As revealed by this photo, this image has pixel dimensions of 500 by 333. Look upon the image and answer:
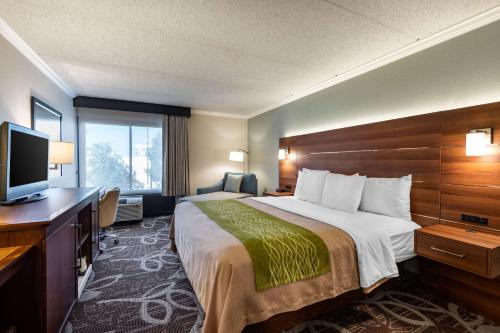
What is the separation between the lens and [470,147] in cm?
198

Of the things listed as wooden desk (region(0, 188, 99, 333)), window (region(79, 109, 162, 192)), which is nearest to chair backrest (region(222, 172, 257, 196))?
window (region(79, 109, 162, 192))

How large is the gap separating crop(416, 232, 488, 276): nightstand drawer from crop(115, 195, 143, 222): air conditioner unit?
4.49 metres

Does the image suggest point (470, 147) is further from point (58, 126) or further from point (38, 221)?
point (58, 126)

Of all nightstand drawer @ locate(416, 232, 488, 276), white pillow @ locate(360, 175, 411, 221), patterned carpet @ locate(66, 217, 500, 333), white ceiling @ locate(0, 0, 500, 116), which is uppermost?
white ceiling @ locate(0, 0, 500, 116)

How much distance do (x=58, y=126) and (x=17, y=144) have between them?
2099 millimetres

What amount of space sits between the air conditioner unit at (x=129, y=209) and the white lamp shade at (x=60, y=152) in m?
1.62

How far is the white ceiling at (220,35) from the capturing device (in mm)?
1896

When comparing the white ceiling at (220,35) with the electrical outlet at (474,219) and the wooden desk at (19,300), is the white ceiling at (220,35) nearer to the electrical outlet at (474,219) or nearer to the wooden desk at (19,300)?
the electrical outlet at (474,219)

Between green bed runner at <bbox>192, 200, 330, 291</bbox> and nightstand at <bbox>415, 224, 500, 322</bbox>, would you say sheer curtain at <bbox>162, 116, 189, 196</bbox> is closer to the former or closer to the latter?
green bed runner at <bbox>192, 200, 330, 291</bbox>

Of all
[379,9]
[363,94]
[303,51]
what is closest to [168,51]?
[303,51]

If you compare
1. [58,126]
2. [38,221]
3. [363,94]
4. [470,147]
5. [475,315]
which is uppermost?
[363,94]

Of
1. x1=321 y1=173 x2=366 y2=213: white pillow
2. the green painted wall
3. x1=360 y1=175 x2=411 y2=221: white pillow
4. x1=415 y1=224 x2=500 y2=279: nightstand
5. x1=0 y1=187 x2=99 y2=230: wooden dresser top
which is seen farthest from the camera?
x1=321 y1=173 x2=366 y2=213: white pillow

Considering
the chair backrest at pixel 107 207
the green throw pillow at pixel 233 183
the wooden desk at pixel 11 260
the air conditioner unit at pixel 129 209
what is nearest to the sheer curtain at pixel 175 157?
the air conditioner unit at pixel 129 209

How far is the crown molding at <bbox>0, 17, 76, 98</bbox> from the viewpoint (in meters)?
2.16
